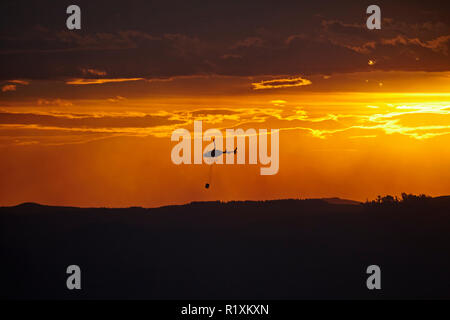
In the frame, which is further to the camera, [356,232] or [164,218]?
[356,232]

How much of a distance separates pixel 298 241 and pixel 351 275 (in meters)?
6.29

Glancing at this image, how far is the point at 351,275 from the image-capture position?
185ft

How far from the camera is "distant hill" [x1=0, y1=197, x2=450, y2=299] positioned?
1984 inches

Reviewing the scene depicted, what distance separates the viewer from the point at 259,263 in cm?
5388

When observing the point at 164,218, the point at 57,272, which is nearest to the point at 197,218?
the point at 164,218

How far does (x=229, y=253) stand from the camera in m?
52.9

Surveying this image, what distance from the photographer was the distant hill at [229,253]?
50406 millimetres
